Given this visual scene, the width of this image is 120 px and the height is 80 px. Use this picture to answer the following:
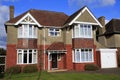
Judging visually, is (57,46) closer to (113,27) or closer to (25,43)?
(25,43)

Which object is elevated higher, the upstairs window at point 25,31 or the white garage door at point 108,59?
the upstairs window at point 25,31

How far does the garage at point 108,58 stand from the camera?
2961 cm

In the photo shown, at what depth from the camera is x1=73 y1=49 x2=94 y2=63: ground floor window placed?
2788 cm

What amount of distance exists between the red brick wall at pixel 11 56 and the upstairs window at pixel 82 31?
9.49m

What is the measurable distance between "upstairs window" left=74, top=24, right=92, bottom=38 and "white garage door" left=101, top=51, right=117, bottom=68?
407cm

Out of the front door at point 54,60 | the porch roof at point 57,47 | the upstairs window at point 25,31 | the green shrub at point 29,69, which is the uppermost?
the upstairs window at point 25,31

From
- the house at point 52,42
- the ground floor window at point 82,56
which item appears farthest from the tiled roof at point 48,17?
the ground floor window at point 82,56

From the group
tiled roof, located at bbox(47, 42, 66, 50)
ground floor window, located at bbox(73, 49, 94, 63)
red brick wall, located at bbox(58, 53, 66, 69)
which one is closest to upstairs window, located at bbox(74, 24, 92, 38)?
ground floor window, located at bbox(73, 49, 94, 63)

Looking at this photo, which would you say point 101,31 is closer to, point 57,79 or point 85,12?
point 85,12

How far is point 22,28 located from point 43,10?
824 cm

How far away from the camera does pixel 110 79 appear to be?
17375mm

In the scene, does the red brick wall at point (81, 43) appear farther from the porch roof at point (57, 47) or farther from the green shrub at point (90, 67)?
the green shrub at point (90, 67)

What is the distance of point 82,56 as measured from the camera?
1104 inches

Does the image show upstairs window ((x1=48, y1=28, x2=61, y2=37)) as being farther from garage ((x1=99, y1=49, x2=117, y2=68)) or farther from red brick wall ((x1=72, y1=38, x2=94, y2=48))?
garage ((x1=99, y1=49, x2=117, y2=68))
